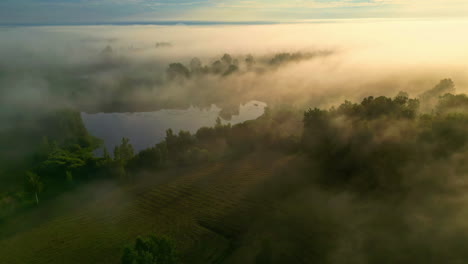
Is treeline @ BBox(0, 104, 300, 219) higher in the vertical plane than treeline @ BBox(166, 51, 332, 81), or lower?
lower

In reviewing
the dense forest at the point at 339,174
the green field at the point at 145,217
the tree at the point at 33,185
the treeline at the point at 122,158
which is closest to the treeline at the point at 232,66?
the treeline at the point at 122,158

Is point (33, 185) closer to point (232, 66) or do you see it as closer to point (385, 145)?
point (385, 145)

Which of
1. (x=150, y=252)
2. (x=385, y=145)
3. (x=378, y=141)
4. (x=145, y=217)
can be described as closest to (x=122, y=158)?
(x=145, y=217)

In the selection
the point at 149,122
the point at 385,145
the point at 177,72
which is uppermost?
the point at 177,72

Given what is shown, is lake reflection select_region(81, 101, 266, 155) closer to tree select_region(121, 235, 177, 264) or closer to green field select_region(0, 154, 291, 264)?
green field select_region(0, 154, 291, 264)

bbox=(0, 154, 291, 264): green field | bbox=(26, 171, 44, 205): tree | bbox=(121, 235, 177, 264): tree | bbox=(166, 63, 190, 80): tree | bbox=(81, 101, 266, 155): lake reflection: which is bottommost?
bbox=(0, 154, 291, 264): green field

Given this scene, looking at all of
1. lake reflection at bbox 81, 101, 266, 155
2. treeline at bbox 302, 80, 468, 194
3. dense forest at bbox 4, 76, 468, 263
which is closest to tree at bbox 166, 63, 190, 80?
lake reflection at bbox 81, 101, 266, 155

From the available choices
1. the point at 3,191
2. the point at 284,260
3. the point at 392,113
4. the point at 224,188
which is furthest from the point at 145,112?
the point at 284,260
